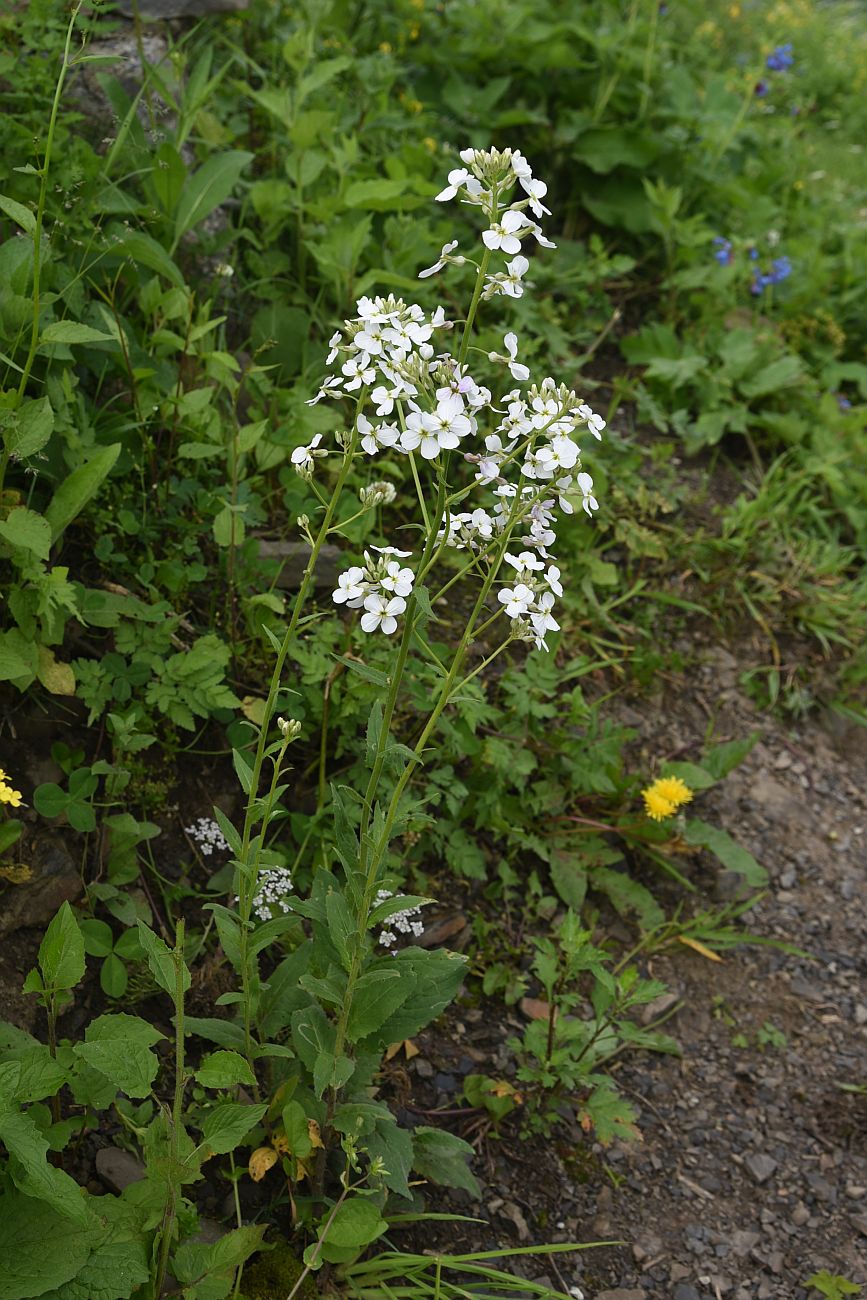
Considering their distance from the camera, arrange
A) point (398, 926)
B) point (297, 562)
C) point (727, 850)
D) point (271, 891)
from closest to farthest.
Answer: point (271, 891) → point (398, 926) → point (297, 562) → point (727, 850)

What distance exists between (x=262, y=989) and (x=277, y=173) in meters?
2.78

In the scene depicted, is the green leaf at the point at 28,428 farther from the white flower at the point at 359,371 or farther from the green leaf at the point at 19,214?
the white flower at the point at 359,371

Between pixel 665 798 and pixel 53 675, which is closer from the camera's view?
pixel 53 675

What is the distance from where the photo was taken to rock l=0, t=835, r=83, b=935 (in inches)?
90.1

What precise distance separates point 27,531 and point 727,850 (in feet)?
6.64

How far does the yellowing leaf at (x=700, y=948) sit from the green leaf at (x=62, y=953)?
1.69 meters

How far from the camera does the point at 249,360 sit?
3.46 m

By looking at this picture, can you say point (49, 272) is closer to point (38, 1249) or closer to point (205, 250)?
point (205, 250)

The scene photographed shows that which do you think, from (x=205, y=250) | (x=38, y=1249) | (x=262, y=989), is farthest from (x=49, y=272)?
(x=38, y=1249)

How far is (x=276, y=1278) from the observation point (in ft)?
6.66

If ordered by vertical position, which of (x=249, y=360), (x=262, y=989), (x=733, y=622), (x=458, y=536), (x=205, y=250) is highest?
(x=458, y=536)

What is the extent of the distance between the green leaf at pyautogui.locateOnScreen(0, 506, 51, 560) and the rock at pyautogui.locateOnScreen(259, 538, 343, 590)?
2.43 feet

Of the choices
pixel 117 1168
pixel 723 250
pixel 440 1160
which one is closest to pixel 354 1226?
pixel 440 1160

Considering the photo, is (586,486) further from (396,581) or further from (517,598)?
(396,581)
